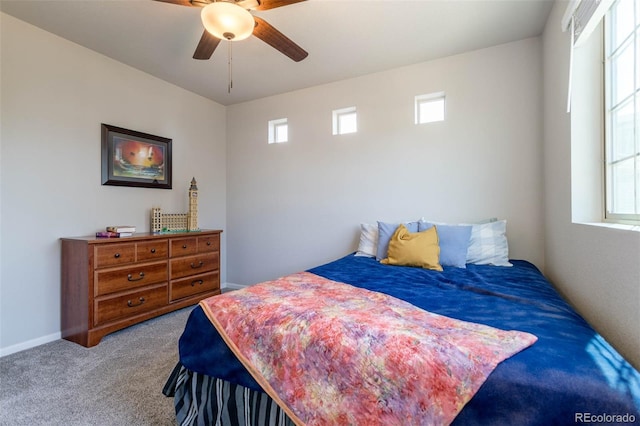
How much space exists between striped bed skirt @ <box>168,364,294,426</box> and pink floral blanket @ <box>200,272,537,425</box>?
12 cm

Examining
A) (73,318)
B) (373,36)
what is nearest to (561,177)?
(373,36)

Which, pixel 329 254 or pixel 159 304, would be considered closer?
pixel 159 304

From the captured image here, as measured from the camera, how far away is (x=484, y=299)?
1446mm

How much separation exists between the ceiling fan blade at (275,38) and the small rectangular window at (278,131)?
1627 mm

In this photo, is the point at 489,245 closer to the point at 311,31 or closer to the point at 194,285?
the point at 311,31

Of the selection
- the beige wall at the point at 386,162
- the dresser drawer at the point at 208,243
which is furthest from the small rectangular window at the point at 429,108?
the dresser drawer at the point at 208,243

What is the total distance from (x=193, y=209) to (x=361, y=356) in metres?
3.00

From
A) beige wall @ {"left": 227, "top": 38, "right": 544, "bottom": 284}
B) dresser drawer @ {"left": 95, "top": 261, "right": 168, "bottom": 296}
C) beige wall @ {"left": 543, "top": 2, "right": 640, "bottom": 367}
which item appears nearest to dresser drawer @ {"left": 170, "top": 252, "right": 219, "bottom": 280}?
dresser drawer @ {"left": 95, "top": 261, "right": 168, "bottom": 296}

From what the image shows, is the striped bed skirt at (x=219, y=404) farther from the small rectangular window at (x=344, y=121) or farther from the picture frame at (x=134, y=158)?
the small rectangular window at (x=344, y=121)

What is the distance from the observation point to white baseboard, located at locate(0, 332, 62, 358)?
87.1 inches

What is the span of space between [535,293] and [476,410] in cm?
100

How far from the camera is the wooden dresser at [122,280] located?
233 centimetres

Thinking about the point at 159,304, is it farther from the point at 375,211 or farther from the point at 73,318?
the point at 375,211

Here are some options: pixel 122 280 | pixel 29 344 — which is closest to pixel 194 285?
pixel 122 280
